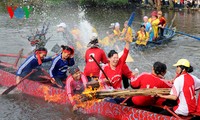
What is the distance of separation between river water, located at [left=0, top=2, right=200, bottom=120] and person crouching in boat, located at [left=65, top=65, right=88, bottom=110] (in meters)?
0.75

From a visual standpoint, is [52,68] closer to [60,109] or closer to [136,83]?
[60,109]

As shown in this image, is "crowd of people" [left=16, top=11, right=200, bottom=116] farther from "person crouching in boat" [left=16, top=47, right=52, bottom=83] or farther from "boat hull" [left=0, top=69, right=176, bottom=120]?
"boat hull" [left=0, top=69, right=176, bottom=120]

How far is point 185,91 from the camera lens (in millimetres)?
6504

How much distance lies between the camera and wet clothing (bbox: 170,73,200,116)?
646cm

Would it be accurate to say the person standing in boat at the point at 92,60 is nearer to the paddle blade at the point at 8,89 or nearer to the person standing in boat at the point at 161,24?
the paddle blade at the point at 8,89

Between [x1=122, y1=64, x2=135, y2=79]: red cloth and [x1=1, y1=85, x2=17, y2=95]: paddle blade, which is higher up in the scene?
[x1=122, y1=64, x2=135, y2=79]: red cloth

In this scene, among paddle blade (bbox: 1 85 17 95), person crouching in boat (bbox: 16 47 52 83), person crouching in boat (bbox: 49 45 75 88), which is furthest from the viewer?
paddle blade (bbox: 1 85 17 95)

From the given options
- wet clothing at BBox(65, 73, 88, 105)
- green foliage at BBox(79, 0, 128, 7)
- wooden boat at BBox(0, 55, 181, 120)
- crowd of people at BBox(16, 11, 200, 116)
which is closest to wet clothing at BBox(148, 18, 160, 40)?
wooden boat at BBox(0, 55, 181, 120)

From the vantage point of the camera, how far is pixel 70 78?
8.52 metres

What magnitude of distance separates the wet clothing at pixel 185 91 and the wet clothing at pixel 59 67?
384 cm

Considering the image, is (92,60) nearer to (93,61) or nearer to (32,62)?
(93,61)

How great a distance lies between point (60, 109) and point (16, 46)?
35.1 feet

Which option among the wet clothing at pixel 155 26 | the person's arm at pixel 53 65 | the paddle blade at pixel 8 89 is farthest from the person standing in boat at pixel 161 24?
the paddle blade at pixel 8 89

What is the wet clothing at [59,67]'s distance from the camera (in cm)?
947
